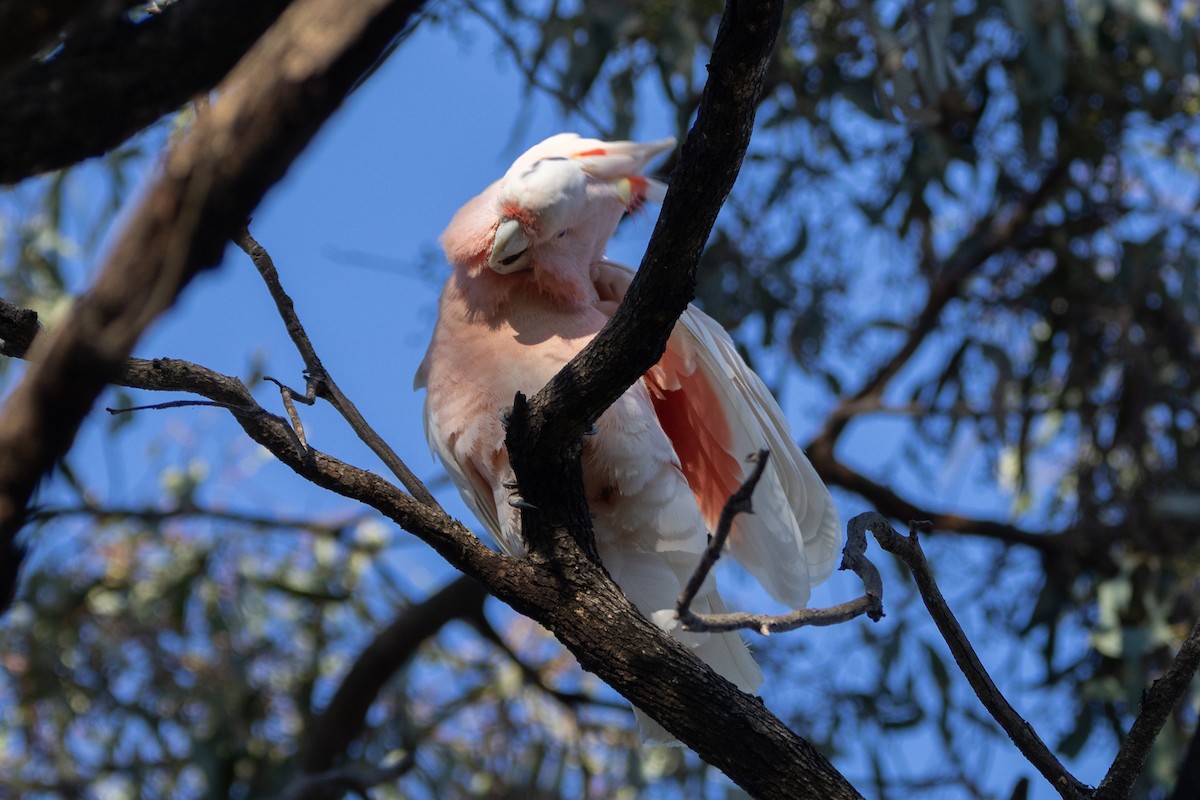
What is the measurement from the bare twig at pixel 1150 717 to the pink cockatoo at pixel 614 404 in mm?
610

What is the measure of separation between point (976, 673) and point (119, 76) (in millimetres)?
988

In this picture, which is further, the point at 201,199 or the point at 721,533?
the point at 721,533

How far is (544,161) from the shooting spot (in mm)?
1773

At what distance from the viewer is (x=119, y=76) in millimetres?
772

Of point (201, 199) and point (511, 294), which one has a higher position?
point (511, 294)

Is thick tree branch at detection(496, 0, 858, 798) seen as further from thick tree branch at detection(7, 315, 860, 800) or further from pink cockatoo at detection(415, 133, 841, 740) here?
pink cockatoo at detection(415, 133, 841, 740)

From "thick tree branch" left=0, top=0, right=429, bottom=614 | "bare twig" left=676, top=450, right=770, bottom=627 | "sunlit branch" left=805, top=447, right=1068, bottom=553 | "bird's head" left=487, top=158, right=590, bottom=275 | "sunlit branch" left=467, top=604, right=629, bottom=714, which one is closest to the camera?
"thick tree branch" left=0, top=0, right=429, bottom=614

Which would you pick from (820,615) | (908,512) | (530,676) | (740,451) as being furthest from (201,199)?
(908,512)

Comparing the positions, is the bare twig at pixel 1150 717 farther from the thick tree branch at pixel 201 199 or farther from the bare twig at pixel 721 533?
the thick tree branch at pixel 201 199

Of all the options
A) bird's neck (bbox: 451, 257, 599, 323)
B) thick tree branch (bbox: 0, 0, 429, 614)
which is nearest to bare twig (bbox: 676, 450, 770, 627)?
thick tree branch (bbox: 0, 0, 429, 614)

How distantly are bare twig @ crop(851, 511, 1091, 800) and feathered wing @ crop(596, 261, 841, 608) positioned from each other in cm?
51

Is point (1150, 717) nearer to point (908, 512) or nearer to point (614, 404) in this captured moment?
point (614, 404)

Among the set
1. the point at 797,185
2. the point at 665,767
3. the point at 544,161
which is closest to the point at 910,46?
the point at 797,185

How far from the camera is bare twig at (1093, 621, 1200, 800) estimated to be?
1244 mm
